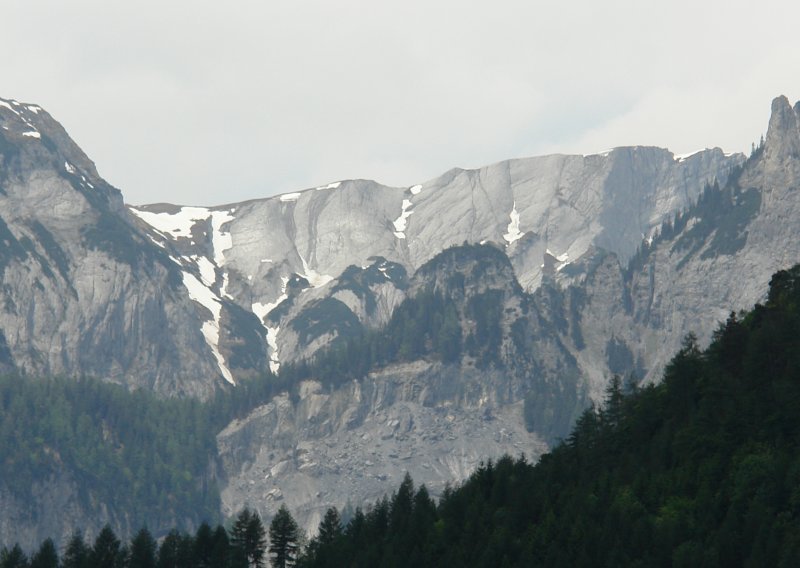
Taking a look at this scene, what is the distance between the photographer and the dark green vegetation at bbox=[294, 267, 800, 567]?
136 metres

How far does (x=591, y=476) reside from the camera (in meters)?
166

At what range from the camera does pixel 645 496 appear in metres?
151

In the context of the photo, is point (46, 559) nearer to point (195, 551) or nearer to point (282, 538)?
point (195, 551)

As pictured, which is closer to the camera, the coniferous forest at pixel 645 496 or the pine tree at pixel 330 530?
the coniferous forest at pixel 645 496

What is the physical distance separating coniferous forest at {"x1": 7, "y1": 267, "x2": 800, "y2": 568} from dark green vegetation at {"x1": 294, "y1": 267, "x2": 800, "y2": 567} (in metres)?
0.15

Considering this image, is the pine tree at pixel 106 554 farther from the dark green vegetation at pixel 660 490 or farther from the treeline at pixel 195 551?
the dark green vegetation at pixel 660 490

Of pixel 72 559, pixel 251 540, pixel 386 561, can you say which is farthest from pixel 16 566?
pixel 386 561

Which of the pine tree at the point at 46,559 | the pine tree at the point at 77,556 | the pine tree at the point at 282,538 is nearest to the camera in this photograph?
the pine tree at the point at 282,538

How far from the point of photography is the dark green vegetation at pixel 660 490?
13600cm

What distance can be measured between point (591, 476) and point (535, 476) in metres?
6.66

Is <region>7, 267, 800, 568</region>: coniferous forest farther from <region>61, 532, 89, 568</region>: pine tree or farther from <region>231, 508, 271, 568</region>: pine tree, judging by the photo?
<region>61, 532, 89, 568</region>: pine tree

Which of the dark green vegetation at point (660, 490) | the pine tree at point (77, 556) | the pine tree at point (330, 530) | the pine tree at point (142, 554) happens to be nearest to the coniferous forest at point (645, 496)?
the dark green vegetation at point (660, 490)

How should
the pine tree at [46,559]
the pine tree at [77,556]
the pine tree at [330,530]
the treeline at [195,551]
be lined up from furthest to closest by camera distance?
the pine tree at [330,530] < the pine tree at [46,559] < the pine tree at [77,556] < the treeline at [195,551]

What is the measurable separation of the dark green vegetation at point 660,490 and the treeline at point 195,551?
4461 mm
